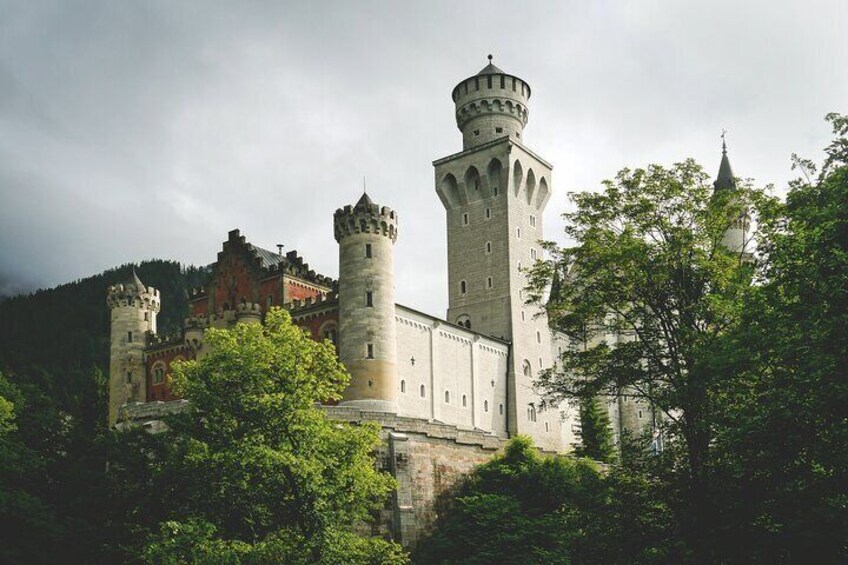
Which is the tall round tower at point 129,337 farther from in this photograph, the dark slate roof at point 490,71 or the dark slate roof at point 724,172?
the dark slate roof at point 724,172

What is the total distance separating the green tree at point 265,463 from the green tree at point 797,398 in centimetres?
1279

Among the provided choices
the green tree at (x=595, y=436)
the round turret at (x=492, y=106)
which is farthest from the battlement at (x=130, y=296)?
the green tree at (x=595, y=436)

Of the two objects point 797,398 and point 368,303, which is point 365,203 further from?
point 797,398

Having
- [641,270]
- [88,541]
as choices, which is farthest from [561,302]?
[88,541]

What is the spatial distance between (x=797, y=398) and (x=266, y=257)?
48.5 meters

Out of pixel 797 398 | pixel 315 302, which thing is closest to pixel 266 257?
pixel 315 302

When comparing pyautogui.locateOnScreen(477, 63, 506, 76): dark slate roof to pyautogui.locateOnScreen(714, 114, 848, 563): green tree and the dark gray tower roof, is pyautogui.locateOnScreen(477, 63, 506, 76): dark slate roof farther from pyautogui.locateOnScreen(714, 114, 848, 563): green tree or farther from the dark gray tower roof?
pyautogui.locateOnScreen(714, 114, 848, 563): green tree

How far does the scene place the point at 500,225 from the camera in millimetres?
70312

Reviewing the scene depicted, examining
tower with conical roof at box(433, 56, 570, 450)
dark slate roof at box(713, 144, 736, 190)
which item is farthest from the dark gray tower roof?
tower with conical roof at box(433, 56, 570, 450)

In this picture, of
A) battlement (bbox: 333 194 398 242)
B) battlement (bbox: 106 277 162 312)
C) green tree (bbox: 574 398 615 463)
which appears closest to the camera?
battlement (bbox: 333 194 398 242)

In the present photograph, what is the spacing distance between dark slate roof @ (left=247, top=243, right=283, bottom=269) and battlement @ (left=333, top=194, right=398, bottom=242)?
9927mm

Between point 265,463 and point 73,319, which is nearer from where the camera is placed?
point 265,463

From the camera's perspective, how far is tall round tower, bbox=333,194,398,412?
5238 cm

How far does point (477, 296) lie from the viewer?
230 ft
